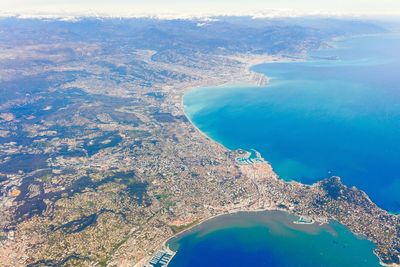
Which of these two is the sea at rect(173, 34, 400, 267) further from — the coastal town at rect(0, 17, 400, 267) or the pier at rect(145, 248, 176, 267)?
the coastal town at rect(0, 17, 400, 267)

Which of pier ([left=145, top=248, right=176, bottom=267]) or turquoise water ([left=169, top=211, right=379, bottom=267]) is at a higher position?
turquoise water ([left=169, top=211, right=379, bottom=267])

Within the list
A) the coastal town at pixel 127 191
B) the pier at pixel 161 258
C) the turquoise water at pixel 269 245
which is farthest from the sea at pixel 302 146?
the coastal town at pixel 127 191

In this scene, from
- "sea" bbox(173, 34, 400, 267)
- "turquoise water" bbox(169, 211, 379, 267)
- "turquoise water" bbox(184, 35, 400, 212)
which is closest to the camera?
"turquoise water" bbox(169, 211, 379, 267)

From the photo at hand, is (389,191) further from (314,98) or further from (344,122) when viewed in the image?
(314,98)

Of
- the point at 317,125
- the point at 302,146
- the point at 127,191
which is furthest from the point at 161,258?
the point at 317,125

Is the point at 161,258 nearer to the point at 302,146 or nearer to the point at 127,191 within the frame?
the point at 127,191

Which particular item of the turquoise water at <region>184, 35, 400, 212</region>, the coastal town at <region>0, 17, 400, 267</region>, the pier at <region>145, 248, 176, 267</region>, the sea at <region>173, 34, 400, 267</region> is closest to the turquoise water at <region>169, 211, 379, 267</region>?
the sea at <region>173, 34, 400, 267</region>
